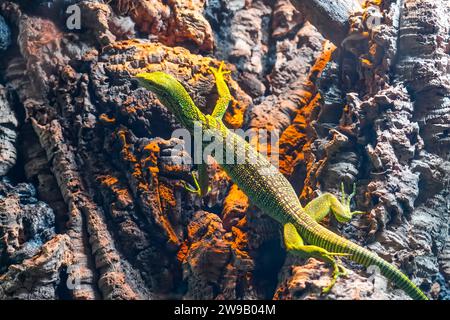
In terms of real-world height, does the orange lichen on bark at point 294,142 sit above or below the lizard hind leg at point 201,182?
above

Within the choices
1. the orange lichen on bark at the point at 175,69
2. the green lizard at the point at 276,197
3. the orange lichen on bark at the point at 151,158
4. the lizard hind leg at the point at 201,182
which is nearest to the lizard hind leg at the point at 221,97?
the green lizard at the point at 276,197

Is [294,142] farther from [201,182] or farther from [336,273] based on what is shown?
[336,273]

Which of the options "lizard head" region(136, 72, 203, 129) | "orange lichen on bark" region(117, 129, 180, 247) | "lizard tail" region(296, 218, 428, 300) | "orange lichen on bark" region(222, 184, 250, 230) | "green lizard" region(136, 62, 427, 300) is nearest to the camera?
"lizard tail" region(296, 218, 428, 300)

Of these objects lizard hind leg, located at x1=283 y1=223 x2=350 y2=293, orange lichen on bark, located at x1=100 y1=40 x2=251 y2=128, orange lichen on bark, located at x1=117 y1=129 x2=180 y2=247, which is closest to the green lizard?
lizard hind leg, located at x1=283 y1=223 x2=350 y2=293

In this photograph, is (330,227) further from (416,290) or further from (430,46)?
(430,46)

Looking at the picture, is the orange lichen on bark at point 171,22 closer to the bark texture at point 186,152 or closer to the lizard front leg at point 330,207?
the bark texture at point 186,152

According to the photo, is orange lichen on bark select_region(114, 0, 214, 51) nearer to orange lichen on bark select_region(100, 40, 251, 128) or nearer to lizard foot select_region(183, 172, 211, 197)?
orange lichen on bark select_region(100, 40, 251, 128)
